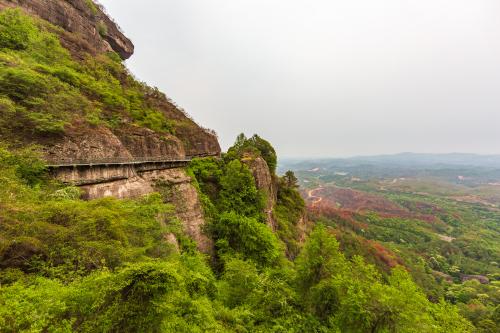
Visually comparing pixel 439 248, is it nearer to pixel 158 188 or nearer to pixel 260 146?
pixel 260 146

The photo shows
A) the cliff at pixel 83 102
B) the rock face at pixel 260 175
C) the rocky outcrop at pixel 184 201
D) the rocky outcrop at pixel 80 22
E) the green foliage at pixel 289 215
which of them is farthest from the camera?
the green foliage at pixel 289 215

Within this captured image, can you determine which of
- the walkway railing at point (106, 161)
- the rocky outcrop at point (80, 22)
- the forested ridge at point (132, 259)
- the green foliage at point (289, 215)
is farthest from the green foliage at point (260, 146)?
the rocky outcrop at point (80, 22)

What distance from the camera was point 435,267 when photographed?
300 ft

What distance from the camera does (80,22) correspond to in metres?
38.6

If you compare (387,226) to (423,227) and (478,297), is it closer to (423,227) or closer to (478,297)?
(423,227)

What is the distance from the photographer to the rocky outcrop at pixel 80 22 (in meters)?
31.9

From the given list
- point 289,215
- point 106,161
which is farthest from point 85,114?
point 289,215

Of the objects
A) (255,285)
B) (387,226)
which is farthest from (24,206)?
(387,226)

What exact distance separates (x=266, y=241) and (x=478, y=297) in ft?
269

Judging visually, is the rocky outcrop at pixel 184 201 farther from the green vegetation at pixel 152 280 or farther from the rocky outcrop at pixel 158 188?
the green vegetation at pixel 152 280

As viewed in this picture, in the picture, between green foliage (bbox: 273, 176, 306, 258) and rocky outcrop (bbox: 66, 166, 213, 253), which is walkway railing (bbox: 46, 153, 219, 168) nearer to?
rocky outcrop (bbox: 66, 166, 213, 253)

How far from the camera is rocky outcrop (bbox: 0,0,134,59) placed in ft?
105

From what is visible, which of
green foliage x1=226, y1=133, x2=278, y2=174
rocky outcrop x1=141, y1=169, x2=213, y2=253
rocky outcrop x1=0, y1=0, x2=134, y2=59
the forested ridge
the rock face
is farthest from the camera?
green foliage x1=226, y1=133, x2=278, y2=174

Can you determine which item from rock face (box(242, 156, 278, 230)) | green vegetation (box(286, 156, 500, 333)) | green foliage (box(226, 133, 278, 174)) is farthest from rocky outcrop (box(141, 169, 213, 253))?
green vegetation (box(286, 156, 500, 333))
